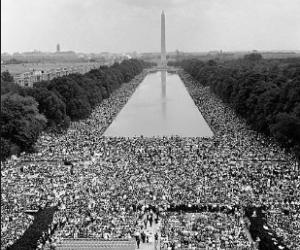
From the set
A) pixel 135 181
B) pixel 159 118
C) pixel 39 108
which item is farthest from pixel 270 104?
pixel 39 108

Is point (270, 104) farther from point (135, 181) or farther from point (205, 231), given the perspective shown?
point (205, 231)

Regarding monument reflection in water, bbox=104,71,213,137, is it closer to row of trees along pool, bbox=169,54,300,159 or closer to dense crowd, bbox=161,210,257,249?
row of trees along pool, bbox=169,54,300,159

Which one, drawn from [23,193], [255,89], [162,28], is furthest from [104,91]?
[162,28]

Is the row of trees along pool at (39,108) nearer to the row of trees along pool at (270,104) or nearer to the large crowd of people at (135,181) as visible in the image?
the large crowd of people at (135,181)


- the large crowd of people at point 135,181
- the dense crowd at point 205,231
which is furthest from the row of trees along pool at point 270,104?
the dense crowd at point 205,231

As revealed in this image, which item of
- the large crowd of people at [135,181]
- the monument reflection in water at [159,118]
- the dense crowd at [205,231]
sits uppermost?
the monument reflection in water at [159,118]

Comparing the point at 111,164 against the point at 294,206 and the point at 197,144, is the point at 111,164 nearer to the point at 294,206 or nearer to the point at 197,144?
the point at 197,144
